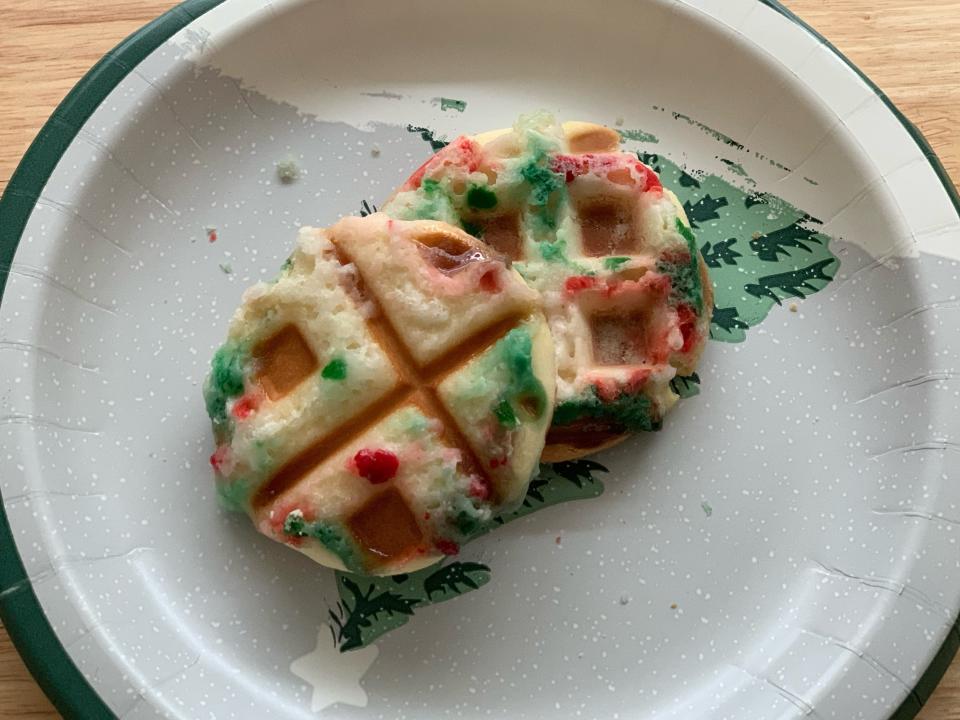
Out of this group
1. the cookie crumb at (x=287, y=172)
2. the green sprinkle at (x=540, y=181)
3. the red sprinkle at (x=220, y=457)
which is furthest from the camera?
the cookie crumb at (x=287, y=172)

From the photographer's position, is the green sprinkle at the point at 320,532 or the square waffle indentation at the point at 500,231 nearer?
the green sprinkle at the point at 320,532

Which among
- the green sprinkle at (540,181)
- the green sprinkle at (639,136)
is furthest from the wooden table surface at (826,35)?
the green sprinkle at (540,181)

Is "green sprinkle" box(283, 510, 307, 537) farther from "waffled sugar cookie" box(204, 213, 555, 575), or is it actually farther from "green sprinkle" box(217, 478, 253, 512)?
"green sprinkle" box(217, 478, 253, 512)

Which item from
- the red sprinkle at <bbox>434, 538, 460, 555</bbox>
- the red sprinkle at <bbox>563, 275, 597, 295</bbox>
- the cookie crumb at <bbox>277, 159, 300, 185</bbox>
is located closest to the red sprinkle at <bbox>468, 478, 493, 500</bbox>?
the red sprinkle at <bbox>434, 538, 460, 555</bbox>

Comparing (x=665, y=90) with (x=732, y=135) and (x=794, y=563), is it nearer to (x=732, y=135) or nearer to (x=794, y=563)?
(x=732, y=135)

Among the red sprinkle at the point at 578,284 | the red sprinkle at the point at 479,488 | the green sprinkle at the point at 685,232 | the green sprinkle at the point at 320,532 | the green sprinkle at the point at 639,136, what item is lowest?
the green sprinkle at the point at 320,532

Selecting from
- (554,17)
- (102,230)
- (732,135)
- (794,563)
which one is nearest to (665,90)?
(732,135)

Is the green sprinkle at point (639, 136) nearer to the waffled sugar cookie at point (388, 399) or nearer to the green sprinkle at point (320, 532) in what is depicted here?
the waffled sugar cookie at point (388, 399)
